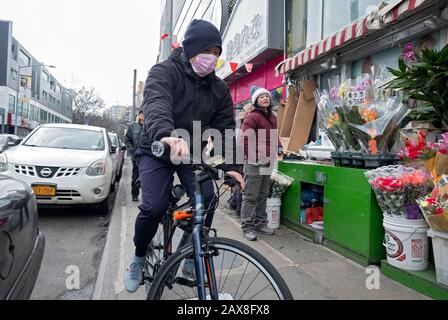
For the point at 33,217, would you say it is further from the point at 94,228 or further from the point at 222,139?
the point at 94,228

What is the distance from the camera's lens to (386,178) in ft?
10.6

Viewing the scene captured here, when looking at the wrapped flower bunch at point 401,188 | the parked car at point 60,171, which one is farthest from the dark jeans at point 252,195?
the parked car at point 60,171

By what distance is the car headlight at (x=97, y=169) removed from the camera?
19.2 feet

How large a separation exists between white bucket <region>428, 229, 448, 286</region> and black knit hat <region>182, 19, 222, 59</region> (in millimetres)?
2263

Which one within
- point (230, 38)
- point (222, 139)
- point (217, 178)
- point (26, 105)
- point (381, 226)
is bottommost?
point (381, 226)

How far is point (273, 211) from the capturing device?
5266 millimetres

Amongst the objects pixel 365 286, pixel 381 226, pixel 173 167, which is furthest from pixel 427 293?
pixel 173 167

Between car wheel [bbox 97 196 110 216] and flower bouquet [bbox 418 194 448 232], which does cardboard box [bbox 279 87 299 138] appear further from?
flower bouquet [bbox 418 194 448 232]

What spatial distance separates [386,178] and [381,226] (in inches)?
24.8

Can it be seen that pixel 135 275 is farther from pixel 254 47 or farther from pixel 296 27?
pixel 254 47

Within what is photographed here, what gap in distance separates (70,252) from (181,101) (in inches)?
111

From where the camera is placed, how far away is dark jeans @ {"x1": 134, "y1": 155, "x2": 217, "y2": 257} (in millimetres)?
2289

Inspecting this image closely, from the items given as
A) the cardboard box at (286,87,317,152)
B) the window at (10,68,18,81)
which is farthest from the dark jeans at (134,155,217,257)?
the window at (10,68,18,81)

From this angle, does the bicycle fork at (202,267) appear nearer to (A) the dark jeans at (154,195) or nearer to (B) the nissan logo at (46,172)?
(A) the dark jeans at (154,195)
